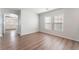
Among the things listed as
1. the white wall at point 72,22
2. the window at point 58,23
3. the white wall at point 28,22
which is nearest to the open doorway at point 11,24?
the white wall at point 28,22

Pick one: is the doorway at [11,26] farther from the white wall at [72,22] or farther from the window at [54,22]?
the white wall at [72,22]

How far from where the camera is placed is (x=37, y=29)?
204 cm

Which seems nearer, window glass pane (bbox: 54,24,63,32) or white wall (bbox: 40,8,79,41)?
white wall (bbox: 40,8,79,41)

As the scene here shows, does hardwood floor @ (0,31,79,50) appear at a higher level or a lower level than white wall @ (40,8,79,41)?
lower

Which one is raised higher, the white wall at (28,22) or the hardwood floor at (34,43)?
the white wall at (28,22)

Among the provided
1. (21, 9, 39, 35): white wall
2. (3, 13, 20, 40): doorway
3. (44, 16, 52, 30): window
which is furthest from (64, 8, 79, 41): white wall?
(3, 13, 20, 40): doorway

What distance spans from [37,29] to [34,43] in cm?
37

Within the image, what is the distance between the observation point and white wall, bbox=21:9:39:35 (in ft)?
6.39

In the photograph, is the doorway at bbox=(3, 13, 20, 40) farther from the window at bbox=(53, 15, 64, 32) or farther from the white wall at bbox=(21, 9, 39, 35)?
the window at bbox=(53, 15, 64, 32)

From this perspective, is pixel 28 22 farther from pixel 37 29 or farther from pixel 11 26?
pixel 11 26

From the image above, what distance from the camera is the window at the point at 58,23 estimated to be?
1913 mm

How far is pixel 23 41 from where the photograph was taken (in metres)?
1.92
